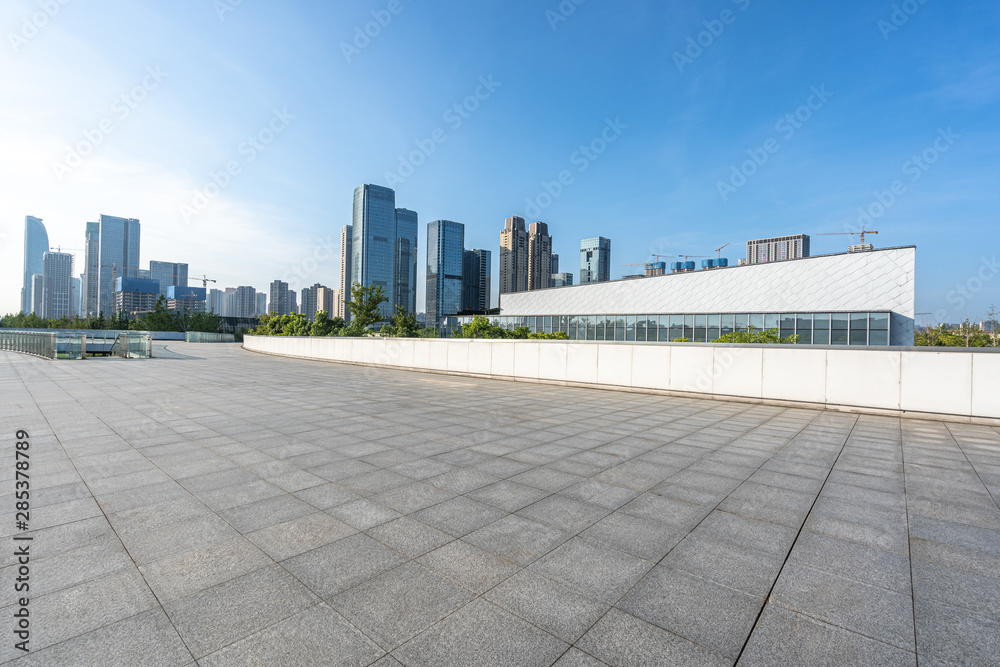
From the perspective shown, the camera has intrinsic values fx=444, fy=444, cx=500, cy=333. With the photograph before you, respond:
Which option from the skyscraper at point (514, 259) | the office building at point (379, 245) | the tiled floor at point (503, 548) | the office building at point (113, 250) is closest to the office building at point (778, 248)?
the skyscraper at point (514, 259)

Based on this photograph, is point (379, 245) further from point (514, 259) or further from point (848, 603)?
point (848, 603)

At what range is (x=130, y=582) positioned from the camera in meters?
2.87

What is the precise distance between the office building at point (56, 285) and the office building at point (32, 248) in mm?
2219

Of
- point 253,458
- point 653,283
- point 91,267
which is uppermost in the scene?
point 91,267

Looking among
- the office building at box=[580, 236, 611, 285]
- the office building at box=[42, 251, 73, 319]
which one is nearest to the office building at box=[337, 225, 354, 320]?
the office building at box=[580, 236, 611, 285]

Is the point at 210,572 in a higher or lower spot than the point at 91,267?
lower

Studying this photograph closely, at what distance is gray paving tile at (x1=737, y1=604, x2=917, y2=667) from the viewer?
7.37 feet

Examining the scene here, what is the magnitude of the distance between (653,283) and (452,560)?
54.1 m

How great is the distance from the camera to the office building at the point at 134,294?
5027 inches

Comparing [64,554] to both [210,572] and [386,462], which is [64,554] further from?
[386,462]

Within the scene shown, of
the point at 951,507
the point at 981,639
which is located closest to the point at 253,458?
the point at 981,639

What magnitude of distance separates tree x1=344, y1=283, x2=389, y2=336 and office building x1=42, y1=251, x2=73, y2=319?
17189 centimetres

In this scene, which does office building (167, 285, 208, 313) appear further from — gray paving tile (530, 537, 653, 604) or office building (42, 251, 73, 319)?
gray paving tile (530, 537, 653, 604)

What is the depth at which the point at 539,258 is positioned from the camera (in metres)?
125
